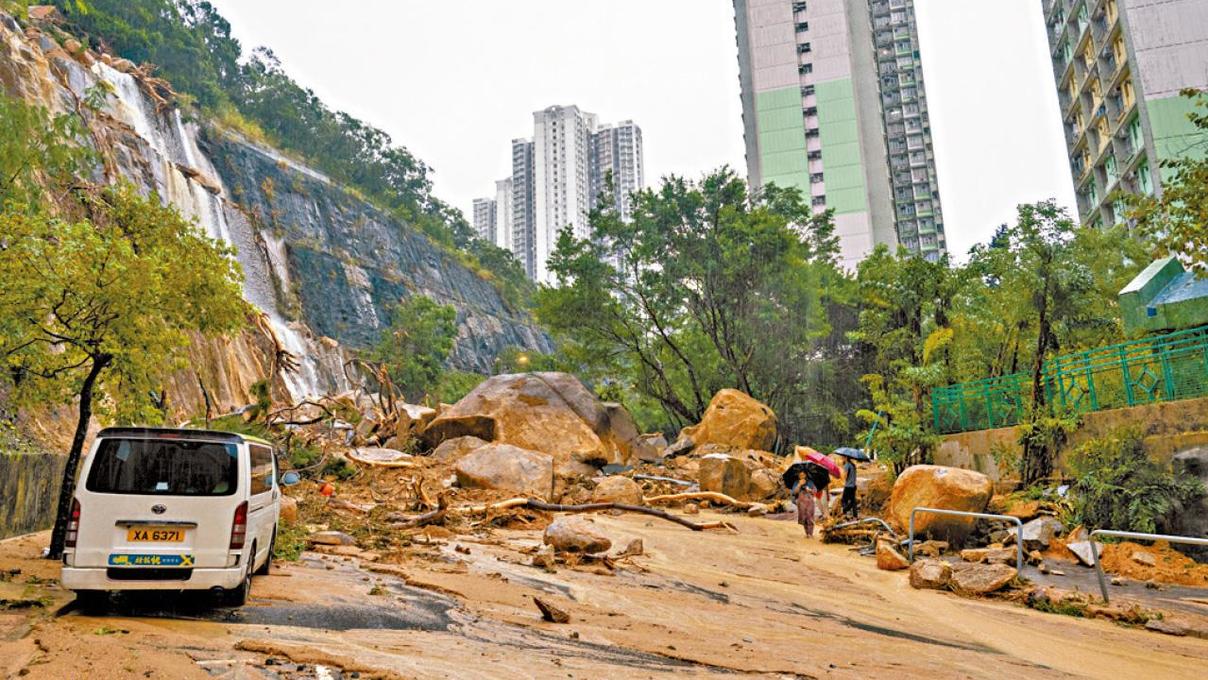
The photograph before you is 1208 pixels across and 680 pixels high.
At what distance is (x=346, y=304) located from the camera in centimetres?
5916

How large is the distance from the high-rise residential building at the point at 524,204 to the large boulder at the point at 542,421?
357ft

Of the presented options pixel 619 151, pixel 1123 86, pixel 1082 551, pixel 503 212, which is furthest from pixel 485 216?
pixel 1082 551

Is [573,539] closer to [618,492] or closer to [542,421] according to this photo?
[618,492]

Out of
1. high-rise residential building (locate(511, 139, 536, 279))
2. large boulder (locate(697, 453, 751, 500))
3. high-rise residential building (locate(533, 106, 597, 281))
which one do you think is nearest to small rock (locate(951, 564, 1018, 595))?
large boulder (locate(697, 453, 751, 500))

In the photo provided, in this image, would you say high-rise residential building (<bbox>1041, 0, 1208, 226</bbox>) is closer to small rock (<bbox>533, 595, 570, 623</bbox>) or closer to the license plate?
small rock (<bbox>533, 595, 570, 623</bbox>)

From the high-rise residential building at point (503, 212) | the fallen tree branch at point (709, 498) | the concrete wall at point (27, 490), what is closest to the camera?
the concrete wall at point (27, 490)

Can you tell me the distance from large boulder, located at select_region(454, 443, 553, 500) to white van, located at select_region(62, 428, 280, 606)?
9.29 m

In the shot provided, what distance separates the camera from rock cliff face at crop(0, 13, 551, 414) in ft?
101

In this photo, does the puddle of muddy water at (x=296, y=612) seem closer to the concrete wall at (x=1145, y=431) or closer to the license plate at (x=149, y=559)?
the license plate at (x=149, y=559)

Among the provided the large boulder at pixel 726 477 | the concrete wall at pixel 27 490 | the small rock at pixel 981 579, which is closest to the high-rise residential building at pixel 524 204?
the large boulder at pixel 726 477

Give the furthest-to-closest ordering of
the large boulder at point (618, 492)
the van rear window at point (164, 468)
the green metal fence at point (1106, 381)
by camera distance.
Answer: the large boulder at point (618, 492) → the green metal fence at point (1106, 381) → the van rear window at point (164, 468)

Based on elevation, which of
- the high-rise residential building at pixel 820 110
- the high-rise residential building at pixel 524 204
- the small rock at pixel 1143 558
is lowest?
the small rock at pixel 1143 558

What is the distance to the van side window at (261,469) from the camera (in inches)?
281

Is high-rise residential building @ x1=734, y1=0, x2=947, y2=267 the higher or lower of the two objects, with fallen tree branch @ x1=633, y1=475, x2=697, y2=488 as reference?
higher
